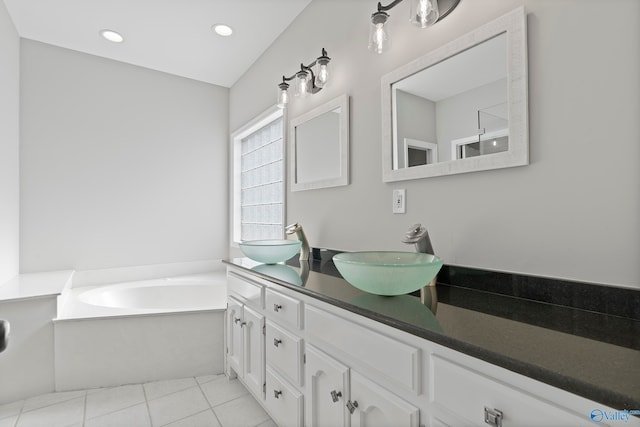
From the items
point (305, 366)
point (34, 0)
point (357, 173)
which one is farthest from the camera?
point (34, 0)

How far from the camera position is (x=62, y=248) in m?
2.96

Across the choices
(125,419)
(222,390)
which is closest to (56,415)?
(125,419)

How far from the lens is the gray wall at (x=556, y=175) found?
3.08ft

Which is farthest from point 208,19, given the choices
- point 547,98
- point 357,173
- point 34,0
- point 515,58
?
point 547,98

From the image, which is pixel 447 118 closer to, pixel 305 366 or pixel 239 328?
pixel 305 366

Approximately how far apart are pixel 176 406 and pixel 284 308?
1.12m

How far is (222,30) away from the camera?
2.64 metres

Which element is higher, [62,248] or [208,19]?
[208,19]

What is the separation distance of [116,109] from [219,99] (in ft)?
3.32

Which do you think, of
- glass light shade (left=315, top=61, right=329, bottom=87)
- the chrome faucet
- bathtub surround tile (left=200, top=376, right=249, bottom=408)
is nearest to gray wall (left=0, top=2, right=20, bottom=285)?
bathtub surround tile (left=200, top=376, right=249, bottom=408)

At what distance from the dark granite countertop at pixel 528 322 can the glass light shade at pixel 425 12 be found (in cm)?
98

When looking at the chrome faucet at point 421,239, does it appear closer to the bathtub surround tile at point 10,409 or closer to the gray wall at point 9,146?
the bathtub surround tile at point 10,409

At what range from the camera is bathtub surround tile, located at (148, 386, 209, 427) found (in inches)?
73.2

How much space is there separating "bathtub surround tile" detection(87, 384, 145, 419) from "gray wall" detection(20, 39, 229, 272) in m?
1.35
